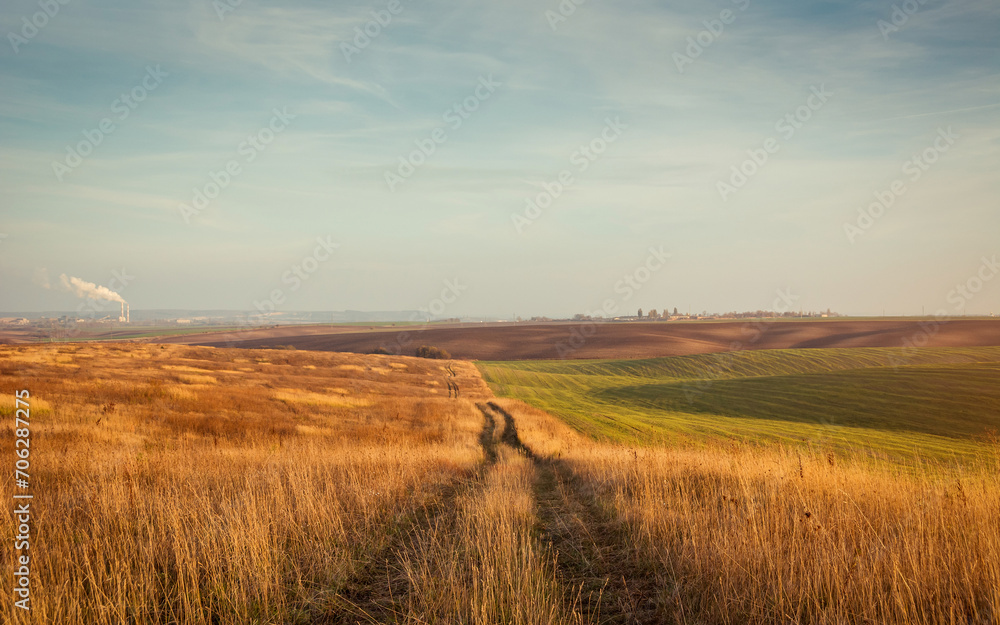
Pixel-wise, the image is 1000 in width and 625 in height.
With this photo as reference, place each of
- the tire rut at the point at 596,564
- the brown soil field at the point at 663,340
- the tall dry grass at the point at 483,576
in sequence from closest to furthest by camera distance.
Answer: the tall dry grass at the point at 483,576, the tire rut at the point at 596,564, the brown soil field at the point at 663,340

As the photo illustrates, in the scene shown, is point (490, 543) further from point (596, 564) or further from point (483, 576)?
point (596, 564)

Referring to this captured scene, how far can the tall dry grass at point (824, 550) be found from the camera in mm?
4316

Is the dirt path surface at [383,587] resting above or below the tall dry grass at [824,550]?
below

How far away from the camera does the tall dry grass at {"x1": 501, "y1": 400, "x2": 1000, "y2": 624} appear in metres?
4.32

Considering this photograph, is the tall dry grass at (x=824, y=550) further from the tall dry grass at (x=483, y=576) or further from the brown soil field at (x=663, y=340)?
the brown soil field at (x=663, y=340)

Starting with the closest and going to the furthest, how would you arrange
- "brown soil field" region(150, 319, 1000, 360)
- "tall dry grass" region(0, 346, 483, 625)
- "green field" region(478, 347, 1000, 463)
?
"tall dry grass" region(0, 346, 483, 625)
"green field" region(478, 347, 1000, 463)
"brown soil field" region(150, 319, 1000, 360)

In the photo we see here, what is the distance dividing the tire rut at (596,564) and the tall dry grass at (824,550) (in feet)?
0.65

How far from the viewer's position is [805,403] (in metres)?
46.4

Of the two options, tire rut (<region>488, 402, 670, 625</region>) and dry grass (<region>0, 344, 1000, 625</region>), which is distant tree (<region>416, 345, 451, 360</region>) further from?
tire rut (<region>488, 402, 670, 625</region>)

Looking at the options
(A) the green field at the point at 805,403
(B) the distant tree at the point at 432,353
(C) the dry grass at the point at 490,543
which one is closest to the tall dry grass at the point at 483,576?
(C) the dry grass at the point at 490,543

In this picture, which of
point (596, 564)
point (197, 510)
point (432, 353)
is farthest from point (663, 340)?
point (197, 510)

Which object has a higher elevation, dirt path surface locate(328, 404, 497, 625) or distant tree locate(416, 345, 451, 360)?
distant tree locate(416, 345, 451, 360)

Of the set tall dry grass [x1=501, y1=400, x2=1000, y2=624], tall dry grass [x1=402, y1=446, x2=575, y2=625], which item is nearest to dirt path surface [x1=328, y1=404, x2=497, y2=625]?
tall dry grass [x1=402, y1=446, x2=575, y2=625]

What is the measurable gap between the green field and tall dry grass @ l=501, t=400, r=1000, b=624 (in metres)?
13.6
